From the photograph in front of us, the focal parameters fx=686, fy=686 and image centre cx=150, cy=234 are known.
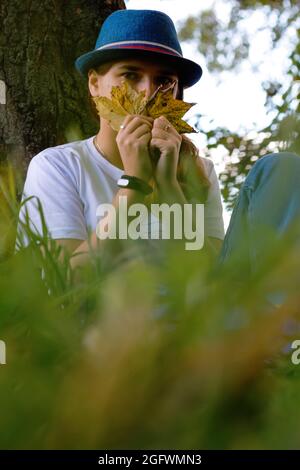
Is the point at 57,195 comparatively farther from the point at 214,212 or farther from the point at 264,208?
the point at 264,208

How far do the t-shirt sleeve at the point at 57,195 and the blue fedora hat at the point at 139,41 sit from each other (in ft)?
1.14

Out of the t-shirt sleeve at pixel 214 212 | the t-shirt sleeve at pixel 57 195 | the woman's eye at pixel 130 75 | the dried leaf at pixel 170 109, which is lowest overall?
the t-shirt sleeve at pixel 214 212

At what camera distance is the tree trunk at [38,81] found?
2479 mm

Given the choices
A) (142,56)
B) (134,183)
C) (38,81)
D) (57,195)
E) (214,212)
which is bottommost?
(214,212)

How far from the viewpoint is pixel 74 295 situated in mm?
443

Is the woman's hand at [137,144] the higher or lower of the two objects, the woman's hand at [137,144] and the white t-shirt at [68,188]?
the higher

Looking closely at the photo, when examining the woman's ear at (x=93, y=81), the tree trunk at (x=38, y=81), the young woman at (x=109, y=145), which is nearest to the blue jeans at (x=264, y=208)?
the young woman at (x=109, y=145)

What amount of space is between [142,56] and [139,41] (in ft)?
0.22

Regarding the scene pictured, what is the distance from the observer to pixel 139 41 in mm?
2057

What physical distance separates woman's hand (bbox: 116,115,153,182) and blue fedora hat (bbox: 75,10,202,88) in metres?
0.51

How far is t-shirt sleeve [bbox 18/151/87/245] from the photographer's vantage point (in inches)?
69.0

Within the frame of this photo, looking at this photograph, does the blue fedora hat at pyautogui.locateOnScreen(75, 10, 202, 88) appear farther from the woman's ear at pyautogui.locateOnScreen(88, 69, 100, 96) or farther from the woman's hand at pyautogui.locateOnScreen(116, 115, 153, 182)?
the woman's hand at pyautogui.locateOnScreen(116, 115, 153, 182)

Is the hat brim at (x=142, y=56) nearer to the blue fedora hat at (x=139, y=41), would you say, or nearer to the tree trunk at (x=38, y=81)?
the blue fedora hat at (x=139, y=41)

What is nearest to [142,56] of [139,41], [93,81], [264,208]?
[139,41]
